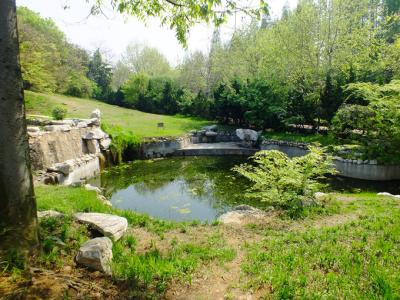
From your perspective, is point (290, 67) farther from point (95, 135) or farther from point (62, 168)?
point (62, 168)

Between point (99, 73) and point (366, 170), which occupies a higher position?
point (99, 73)

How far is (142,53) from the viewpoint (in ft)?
143

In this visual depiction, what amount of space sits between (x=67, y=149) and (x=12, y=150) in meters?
9.86

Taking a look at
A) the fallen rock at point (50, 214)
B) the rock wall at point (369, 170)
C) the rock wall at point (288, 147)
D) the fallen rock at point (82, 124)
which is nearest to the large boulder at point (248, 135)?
the rock wall at point (288, 147)

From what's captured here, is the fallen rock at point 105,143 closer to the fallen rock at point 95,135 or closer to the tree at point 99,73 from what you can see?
the fallen rock at point 95,135

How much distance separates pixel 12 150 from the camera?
2.60 metres

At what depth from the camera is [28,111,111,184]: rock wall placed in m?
9.54

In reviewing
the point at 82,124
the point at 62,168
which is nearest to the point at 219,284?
the point at 62,168

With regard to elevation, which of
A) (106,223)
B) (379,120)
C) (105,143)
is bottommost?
(106,223)

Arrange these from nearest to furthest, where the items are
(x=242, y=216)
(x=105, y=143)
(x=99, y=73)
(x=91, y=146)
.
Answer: (x=242, y=216), (x=91, y=146), (x=105, y=143), (x=99, y=73)

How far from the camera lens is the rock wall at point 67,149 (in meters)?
9.54

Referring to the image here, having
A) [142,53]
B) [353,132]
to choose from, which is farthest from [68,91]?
[353,132]

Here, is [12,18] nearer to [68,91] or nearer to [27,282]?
[27,282]

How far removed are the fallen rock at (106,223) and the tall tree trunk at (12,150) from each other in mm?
1261
